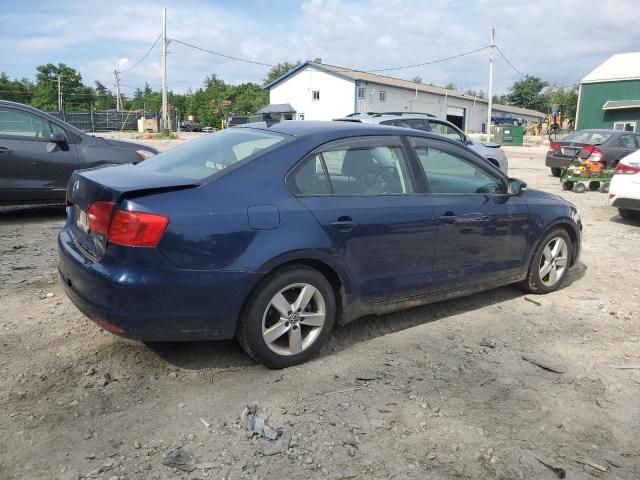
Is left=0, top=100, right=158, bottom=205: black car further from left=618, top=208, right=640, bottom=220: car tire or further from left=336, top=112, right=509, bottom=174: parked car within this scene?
left=618, top=208, right=640, bottom=220: car tire

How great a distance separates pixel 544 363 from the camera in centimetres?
386

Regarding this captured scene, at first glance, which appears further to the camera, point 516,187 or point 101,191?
point 516,187

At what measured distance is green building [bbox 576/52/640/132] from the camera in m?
35.1

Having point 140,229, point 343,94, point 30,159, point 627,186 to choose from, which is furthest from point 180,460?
point 343,94

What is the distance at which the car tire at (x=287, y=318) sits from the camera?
3369mm

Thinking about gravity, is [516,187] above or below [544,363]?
above

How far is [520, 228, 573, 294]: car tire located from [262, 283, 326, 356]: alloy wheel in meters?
2.46

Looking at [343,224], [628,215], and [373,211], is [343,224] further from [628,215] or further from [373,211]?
[628,215]

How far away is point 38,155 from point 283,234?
5.62m

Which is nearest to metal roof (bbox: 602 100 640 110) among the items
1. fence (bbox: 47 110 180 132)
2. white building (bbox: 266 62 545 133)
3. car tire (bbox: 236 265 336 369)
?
white building (bbox: 266 62 545 133)

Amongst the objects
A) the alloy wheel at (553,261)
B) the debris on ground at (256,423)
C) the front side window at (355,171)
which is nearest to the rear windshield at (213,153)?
the front side window at (355,171)

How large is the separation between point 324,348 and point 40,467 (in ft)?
6.41

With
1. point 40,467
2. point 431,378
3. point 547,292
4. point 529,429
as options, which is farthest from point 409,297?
point 40,467

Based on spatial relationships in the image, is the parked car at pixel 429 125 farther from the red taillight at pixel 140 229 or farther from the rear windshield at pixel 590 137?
the red taillight at pixel 140 229
